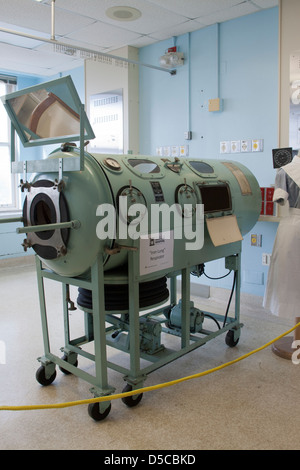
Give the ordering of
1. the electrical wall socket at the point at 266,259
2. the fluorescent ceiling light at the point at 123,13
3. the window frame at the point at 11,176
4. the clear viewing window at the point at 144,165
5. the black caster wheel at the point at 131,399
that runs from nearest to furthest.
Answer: the black caster wheel at the point at 131,399, the clear viewing window at the point at 144,165, the fluorescent ceiling light at the point at 123,13, the electrical wall socket at the point at 266,259, the window frame at the point at 11,176

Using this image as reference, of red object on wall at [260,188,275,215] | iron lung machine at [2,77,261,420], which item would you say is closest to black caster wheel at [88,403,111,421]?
iron lung machine at [2,77,261,420]

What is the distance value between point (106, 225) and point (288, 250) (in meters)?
1.47

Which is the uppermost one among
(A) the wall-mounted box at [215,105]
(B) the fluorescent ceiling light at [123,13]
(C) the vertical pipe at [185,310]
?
(B) the fluorescent ceiling light at [123,13]

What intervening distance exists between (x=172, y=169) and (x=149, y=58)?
8.60 feet

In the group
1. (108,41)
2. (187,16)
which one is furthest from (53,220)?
(108,41)

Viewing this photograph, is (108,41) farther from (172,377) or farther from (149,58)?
(172,377)

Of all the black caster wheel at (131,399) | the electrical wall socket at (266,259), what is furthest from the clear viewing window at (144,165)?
the electrical wall socket at (266,259)

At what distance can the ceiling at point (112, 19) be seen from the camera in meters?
3.55

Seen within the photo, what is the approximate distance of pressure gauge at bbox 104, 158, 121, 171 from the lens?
7.26 feet

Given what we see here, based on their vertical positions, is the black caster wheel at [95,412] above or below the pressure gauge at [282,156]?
below

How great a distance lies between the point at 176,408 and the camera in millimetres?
2318

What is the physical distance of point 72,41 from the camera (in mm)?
4559

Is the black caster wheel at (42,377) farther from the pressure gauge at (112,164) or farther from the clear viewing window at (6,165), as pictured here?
the clear viewing window at (6,165)

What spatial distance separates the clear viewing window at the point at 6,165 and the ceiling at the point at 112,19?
1.31 meters
